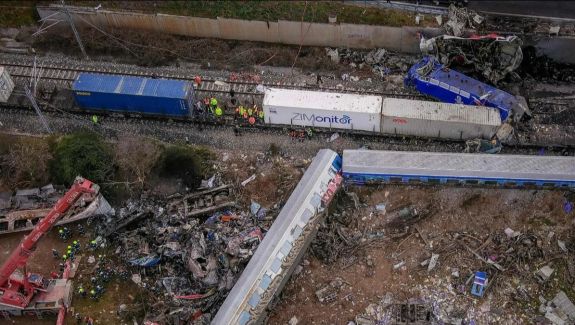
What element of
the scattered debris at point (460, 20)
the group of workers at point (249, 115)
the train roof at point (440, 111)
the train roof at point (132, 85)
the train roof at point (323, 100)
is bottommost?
the group of workers at point (249, 115)

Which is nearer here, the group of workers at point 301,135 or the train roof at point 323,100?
the train roof at point 323,100

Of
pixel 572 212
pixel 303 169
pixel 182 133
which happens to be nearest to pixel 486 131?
pixel 572 212

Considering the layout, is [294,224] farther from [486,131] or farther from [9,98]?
[9,98]

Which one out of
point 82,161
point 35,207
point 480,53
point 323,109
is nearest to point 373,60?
point 480,53

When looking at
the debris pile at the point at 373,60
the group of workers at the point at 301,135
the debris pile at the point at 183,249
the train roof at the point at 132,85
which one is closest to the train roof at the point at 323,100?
the group of workers at the point at 301,135

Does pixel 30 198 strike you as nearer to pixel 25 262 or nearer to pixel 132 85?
pixel 25 262

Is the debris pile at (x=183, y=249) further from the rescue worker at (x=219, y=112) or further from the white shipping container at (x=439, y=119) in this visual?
the white shipping container at (x=439, y=119)

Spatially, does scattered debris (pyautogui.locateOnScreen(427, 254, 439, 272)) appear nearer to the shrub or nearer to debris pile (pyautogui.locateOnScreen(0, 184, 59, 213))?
the shrub
